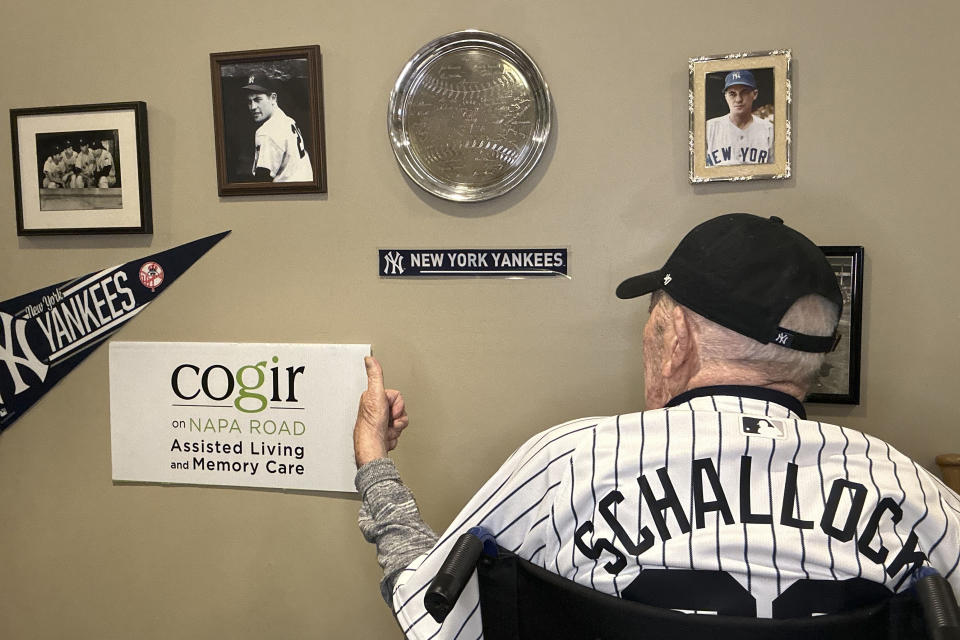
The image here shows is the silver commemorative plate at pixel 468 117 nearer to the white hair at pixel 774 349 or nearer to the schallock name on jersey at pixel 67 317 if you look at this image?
the schallock name on jersey at pixel 67 317

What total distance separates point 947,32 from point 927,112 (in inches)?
6.0

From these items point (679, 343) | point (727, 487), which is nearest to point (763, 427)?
point (727, 487)

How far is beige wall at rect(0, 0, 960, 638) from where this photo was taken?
143cm

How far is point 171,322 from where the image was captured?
1740 mm

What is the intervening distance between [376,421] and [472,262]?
0.43 m

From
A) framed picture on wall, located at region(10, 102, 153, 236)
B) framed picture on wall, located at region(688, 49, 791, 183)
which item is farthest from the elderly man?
framed picture on wall, located at region(10, 102, 153, 236)

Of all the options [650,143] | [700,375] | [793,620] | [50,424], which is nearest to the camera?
[793,620]

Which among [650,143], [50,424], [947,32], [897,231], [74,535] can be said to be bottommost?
[74,535]

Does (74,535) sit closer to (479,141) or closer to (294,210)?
(294,210)

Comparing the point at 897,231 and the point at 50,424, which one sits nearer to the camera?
the point at 897,231

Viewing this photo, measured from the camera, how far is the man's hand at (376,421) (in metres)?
1.29

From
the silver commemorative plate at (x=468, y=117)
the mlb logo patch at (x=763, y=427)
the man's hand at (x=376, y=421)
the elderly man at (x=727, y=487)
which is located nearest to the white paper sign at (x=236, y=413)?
the man's hand at (x=376, y=421)

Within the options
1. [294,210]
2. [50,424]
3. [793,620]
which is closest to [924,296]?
[793,620]

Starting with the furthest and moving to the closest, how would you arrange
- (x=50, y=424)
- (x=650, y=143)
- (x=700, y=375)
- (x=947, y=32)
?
(x=50, y=424) < (x=650, y=143) < (x=947, y=32) < (x=700, y=375)
